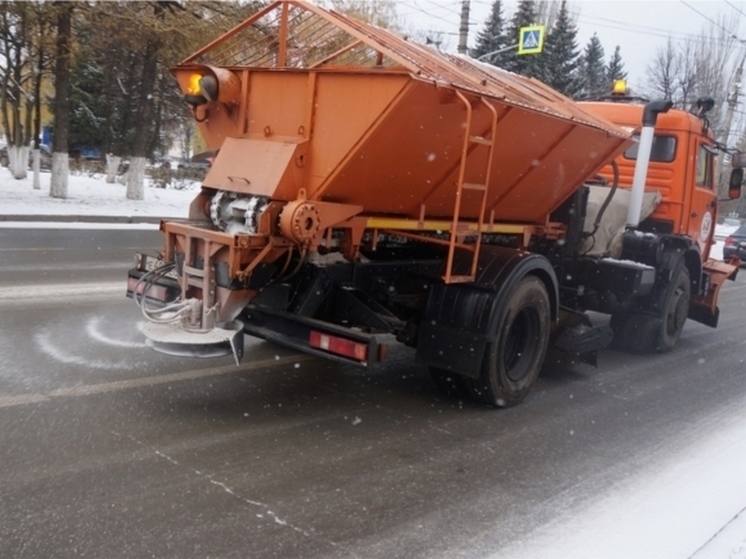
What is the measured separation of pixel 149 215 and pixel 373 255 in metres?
16.6

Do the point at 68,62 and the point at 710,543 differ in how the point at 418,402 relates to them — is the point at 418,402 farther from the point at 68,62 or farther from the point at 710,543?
the point at 68,62

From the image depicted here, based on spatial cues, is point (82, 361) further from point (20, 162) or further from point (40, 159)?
point (40, 159)

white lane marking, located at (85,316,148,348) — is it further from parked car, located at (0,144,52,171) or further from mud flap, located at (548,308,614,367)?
parked car, located at (0,144,52,171)

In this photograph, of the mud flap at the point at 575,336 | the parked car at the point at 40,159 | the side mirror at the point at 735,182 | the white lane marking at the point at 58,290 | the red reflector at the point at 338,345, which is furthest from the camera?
the parked car at the point at 40,159

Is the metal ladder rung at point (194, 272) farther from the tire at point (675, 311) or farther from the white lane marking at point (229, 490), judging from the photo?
the tire at point (675, 311)

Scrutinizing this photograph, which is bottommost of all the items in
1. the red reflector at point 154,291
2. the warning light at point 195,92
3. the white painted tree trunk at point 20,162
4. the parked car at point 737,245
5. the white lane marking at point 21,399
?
the white lane marking at point 21,399

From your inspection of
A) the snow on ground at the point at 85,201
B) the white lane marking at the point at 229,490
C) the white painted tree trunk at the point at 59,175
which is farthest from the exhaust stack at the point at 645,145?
the white painted tree trunk at the point at 59,175

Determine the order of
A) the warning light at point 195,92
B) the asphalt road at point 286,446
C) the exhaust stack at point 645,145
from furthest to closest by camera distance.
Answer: the exhaust stack at point 645,145
the warning light at point 195,92
the asphalt road at point 286,446

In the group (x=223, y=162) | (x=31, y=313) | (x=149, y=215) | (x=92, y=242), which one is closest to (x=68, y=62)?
(x=149, y=215)

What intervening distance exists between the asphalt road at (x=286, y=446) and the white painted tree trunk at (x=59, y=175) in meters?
14.3

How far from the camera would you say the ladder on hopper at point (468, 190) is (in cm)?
518

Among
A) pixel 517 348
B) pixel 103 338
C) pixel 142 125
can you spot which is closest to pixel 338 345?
pixel 517 348

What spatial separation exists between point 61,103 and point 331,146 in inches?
710

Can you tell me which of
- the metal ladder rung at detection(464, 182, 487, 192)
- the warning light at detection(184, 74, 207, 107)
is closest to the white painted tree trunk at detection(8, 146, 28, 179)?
the warning light at detection(184, 74, 207, 107)
